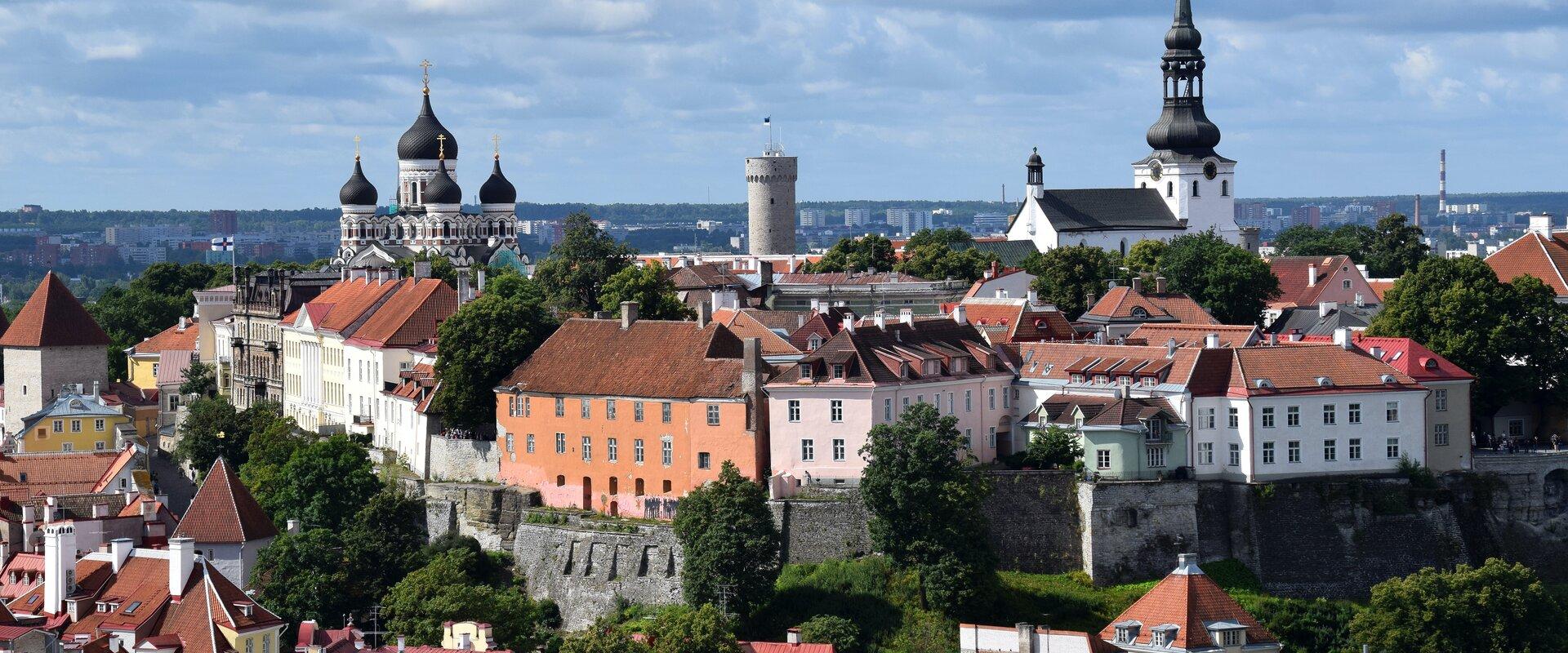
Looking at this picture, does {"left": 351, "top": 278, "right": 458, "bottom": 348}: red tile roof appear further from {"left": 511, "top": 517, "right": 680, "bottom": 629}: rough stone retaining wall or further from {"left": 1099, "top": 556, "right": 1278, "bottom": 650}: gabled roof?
{"left": 1099, "top": 556, "right": 1278, "bottom": 650}: gabled roof

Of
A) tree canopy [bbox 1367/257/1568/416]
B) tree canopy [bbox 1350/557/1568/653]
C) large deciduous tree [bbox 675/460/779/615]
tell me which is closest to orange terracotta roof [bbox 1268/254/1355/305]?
tree canopy [bbox 1367/257/1568/416]

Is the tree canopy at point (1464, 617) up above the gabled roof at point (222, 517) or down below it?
below

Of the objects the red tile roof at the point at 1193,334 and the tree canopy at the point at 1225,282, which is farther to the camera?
the tree canopy at the point at 1225,282

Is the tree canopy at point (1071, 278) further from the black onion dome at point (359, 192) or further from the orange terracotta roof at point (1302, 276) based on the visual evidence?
the black onion dome at point (359, 192)

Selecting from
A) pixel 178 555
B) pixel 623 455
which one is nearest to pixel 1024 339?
pixel 623 455

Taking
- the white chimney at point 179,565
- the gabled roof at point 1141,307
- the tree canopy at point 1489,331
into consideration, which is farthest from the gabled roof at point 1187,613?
the gabled roof at point 1141,307

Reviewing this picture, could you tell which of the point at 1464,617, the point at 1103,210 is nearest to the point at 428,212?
the point at 1103,210
